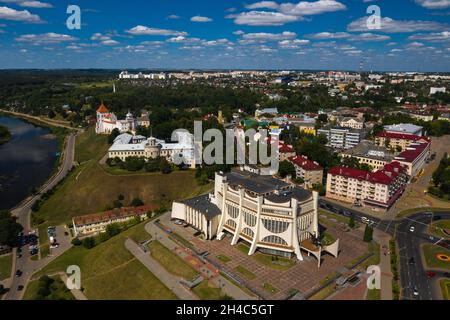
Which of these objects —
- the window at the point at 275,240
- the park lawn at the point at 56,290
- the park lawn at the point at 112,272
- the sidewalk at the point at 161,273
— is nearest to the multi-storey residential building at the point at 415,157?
the window at the point at 275,240

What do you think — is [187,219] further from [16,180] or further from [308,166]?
[16,180]

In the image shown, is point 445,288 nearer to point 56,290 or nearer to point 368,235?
point 368,235

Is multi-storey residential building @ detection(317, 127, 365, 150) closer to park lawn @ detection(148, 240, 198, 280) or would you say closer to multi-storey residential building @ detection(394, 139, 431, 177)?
multi-storey residential building @ detection(394, 139, 431, 177)

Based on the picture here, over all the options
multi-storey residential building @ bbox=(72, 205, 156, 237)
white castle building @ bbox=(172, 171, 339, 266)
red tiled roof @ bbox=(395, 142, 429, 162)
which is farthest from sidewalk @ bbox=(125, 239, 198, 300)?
red tiled roof @ bbox=(395, 142, 429, 162)

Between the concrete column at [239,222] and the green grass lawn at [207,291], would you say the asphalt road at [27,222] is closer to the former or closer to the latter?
the green grass lawn at [207,291]
